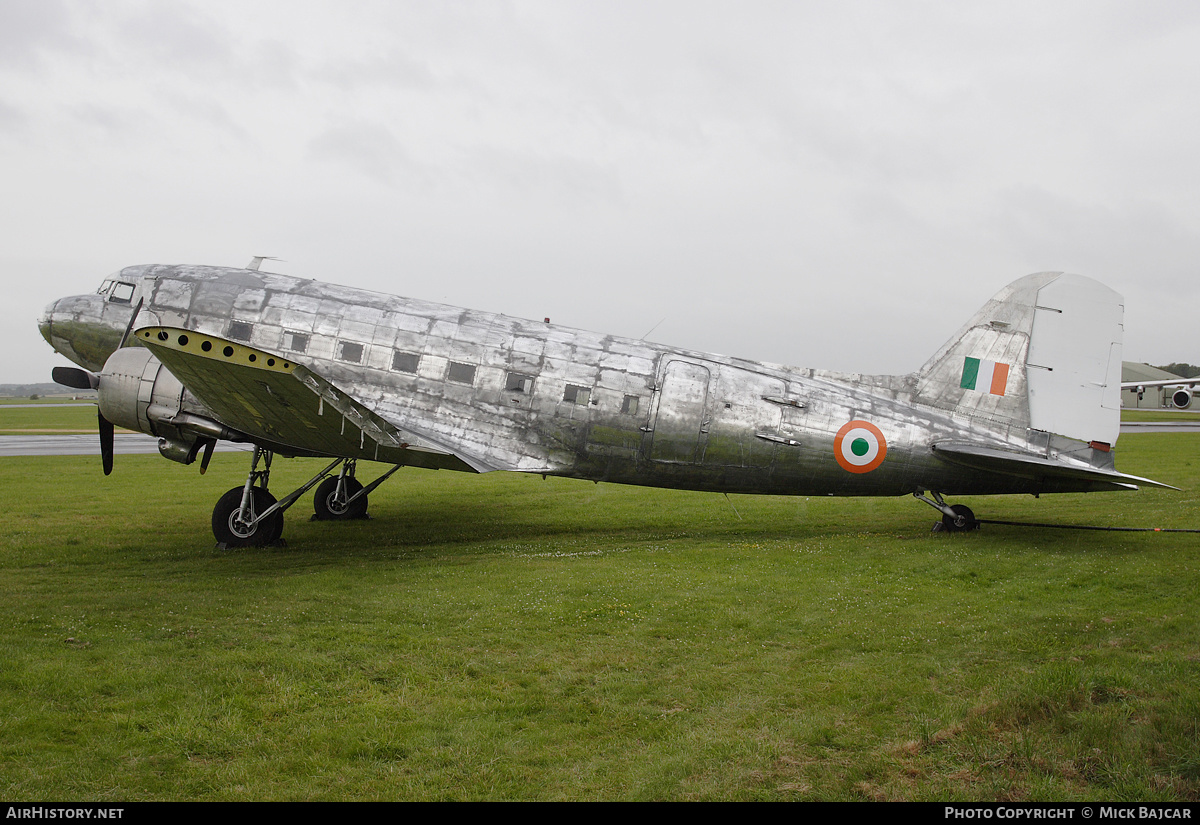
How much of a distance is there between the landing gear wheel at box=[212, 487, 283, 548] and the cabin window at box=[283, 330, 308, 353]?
2517 millimetres

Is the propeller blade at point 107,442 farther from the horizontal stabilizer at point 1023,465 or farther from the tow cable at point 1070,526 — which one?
the tow cable at point 1070,526

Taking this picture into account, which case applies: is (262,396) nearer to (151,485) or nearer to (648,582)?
(648,582)

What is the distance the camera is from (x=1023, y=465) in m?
12.1

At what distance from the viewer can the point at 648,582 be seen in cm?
1036

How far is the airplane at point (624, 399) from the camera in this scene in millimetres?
12562

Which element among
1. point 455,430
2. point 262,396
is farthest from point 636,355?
point 262,396

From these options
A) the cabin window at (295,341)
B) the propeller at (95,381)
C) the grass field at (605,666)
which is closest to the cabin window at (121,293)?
the propeller at (95,381)

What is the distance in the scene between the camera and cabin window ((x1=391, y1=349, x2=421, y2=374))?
1267cm

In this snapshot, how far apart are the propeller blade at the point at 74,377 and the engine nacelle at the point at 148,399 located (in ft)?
3.71

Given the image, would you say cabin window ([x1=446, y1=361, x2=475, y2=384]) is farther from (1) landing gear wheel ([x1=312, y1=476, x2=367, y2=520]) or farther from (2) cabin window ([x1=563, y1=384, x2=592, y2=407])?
(1) landing gear wheel ([x1=312, y1=476, x2=367, y2=520])

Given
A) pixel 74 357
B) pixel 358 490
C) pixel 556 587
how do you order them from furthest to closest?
pixel 358 490, pixel 74 357, pixel 556 587

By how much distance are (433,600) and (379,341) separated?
5.12m

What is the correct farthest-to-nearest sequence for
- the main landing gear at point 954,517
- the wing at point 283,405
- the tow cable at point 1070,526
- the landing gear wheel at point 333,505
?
the landing gear wheel at point 333,505
the main landing gear at point 954,517
the tow cable at point 1070,526
the wing at point 283,405

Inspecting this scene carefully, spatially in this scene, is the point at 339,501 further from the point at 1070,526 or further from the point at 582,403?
the point at 1070,526
